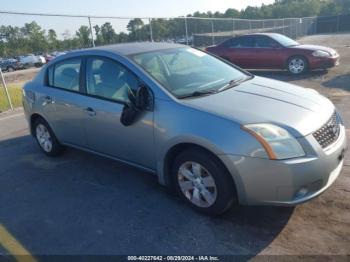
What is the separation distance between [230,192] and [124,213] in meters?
1.19

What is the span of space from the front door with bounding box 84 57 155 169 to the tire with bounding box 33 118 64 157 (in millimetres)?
1065

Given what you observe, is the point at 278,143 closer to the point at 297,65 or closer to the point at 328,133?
the point at 328,133

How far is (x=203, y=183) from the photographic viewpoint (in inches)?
139

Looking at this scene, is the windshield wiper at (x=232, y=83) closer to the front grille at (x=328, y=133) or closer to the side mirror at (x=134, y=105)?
the side mirror at (x=134, y=105)

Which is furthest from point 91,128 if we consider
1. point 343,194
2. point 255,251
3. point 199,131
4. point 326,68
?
point 326,68

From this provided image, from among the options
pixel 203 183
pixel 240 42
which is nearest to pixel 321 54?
pixel 240 42

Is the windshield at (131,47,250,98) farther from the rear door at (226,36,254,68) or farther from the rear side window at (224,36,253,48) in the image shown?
the rear side window at (224,36,253,48)

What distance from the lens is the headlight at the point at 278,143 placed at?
10.0 feet

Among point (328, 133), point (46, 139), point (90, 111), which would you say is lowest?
point (46, 139)

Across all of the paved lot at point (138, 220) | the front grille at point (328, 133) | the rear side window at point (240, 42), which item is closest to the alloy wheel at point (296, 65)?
the rear side window at point (240, 42)

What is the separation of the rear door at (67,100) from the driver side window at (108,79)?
0.24 meters

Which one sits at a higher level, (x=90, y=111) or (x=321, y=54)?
(x=90, y=111)

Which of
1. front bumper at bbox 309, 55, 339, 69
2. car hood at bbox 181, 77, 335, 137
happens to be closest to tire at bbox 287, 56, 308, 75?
front bumper at bbox 309, 55, 339, 69

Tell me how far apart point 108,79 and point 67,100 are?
85 centimetres
